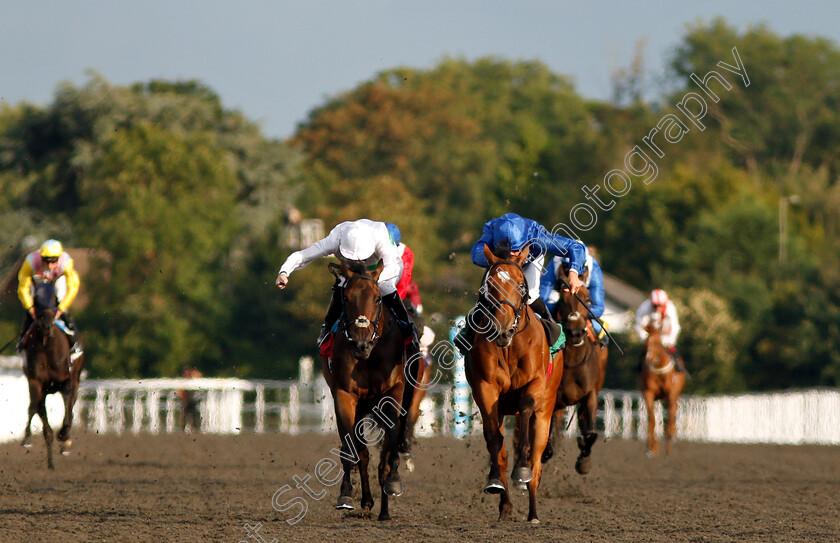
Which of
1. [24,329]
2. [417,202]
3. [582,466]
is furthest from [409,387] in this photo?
[417,202]

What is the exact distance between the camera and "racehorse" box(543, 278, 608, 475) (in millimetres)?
11773

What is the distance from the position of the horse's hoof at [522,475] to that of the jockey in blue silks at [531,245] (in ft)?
4.39

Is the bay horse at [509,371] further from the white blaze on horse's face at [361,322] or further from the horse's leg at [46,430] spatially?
the horse's leg at [46,430]

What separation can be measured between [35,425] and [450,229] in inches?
1584

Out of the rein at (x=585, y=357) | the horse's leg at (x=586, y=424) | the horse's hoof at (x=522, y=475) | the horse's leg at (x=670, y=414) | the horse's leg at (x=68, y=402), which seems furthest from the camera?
the horse's leg at (x=670, y=414)

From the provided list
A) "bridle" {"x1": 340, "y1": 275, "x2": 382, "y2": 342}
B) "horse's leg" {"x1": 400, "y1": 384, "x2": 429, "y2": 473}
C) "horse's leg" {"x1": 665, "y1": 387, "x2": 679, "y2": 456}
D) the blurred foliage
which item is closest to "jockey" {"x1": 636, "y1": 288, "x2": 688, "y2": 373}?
"horse's leg" {"x1": 665, "y1": 387, "x2": 679, "y2": 456}

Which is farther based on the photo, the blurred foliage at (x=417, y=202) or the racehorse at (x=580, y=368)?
the blurred foliage at (x=417, y=202)

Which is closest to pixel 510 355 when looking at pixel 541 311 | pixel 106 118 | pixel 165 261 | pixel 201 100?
pixel 541 311

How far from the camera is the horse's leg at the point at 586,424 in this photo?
12.4 m

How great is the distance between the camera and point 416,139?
61.3m

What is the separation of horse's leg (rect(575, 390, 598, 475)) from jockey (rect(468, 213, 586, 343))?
1.86 m

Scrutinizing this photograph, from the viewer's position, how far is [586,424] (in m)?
12.6

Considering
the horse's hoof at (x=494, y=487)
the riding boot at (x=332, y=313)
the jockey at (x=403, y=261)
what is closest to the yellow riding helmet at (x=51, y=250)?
the jockey at (x=403, y=261)

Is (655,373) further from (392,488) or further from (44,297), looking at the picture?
(392,488)
